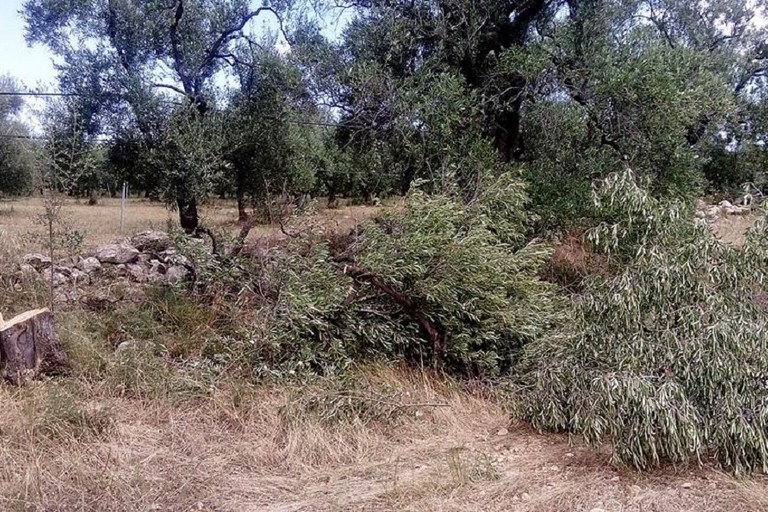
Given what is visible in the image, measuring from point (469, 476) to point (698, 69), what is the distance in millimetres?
5194

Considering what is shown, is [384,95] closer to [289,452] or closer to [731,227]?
[289,452]

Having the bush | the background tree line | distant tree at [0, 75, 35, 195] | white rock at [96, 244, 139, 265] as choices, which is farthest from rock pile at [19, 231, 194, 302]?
distant tree at [0, 75, 35, 195]

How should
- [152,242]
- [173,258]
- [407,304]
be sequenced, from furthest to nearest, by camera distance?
[152,242] < [173,258] < [407,304]

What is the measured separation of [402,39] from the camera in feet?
17.9

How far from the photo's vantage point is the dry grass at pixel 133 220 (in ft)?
18.7

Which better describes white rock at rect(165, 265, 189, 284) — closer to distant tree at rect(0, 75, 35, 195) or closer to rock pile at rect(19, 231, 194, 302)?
rock pile at rect(19, 231, 194, 302)

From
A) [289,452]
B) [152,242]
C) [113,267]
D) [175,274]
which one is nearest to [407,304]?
[289,452]

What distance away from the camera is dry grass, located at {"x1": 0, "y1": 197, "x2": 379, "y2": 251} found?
569cm

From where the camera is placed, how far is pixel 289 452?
2.66 m

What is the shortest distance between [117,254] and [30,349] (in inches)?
104

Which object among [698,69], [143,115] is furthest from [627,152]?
[143,115]

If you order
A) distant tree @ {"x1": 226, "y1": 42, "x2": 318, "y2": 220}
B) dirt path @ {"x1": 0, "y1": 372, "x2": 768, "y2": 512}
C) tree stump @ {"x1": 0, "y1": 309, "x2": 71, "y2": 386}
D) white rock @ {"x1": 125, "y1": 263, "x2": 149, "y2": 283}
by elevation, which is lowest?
dirt path @ {"x1": 0, "y1": 372, "x2": 768, "y2": 512}

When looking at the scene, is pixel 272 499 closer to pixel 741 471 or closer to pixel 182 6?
pixel 741 471

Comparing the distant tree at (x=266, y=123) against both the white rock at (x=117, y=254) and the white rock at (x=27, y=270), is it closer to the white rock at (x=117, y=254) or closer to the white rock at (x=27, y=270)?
the white rock at (x=117, y=254)
